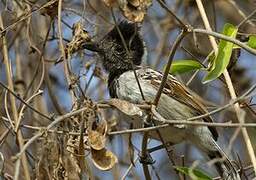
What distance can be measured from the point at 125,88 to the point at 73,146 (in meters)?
1.02

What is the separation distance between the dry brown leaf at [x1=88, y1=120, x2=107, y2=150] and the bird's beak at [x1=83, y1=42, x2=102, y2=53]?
0.87 meters

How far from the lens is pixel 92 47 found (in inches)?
131

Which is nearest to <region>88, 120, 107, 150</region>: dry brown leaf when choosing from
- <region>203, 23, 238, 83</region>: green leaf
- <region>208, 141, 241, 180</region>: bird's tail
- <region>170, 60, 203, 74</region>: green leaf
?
<region>203, 23, 238, 83</region>: green leaf

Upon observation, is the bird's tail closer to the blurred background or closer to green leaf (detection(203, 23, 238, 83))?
the blurred background

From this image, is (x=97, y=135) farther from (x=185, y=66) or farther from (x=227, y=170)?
(x=227, y=170)

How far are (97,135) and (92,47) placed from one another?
1.15 metres

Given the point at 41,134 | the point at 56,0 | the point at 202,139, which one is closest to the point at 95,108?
the point at 41,134

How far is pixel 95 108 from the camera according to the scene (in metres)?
2.24

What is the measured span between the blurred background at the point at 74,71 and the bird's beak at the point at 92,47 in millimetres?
48

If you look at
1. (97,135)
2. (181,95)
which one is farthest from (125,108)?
(181,95)

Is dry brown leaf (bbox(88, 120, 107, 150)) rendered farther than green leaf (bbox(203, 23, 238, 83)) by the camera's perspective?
No

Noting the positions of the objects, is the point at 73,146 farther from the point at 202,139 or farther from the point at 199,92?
the point at 199,92

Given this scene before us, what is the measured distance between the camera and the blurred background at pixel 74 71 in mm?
2756

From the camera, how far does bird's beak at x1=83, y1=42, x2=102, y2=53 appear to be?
3.14 meters
